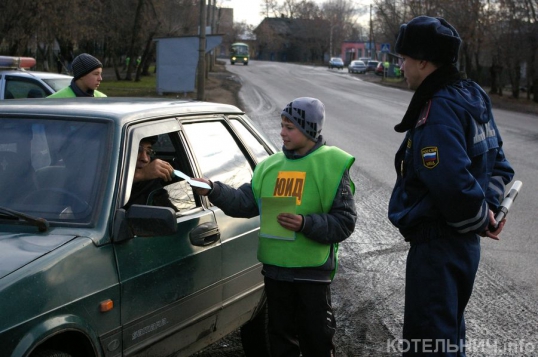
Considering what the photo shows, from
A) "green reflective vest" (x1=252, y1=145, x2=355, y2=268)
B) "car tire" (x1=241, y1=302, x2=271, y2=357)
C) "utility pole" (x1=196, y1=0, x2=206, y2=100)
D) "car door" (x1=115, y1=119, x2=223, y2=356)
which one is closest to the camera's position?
"car door" (x1=115, y1=119, x2=223, y2=356)

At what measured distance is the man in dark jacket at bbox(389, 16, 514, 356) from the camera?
326 cm

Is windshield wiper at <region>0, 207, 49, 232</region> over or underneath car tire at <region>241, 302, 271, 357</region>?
over

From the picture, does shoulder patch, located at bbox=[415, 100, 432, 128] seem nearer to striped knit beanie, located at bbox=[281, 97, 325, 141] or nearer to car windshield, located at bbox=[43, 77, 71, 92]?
striped knit beanie, located at bbox=[281, 97, 325, 141]

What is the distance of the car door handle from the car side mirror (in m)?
0.51

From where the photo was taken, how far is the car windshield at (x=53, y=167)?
373 centimetres

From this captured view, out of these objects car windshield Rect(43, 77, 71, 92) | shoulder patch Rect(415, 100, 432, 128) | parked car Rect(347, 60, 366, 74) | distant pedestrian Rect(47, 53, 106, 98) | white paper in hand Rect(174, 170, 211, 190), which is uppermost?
shoulder patch Rect(415, 100, 432, 128)

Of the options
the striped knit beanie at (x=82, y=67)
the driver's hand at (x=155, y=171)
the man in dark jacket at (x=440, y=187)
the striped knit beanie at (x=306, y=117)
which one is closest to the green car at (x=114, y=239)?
the driver's hand at (x=155, y=171)

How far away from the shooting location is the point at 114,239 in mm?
3580

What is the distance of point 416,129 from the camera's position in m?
3.40

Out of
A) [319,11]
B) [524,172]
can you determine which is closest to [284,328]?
[524,172]

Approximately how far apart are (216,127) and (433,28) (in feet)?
5.70

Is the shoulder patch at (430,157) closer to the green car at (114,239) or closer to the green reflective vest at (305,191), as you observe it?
the green reflective vest at (305,191)

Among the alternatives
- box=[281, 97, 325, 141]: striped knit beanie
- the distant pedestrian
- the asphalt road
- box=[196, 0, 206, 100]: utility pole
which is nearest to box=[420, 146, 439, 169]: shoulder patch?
box=[281, 97, 325, 141]: striped knit beanie

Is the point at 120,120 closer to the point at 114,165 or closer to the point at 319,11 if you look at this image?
the point at 114,165
